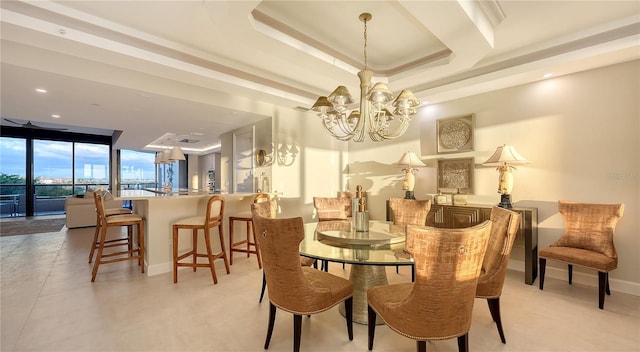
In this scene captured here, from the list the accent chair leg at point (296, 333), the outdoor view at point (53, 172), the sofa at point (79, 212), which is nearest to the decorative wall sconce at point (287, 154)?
the accent chair leg at point (296, 333)

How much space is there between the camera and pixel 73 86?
3.15m

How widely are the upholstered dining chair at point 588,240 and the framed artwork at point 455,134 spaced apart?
1329 millimetres

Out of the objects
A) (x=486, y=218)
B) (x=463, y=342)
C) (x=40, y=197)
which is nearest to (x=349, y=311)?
(x=463, y=342)

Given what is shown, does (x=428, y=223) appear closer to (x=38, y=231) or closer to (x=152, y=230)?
(x=152, y=230)

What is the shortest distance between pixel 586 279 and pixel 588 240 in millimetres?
584

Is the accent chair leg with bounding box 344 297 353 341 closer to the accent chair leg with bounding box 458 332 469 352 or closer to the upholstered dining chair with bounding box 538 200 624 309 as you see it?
the accent chair leg with bounding box 458 332 469 352

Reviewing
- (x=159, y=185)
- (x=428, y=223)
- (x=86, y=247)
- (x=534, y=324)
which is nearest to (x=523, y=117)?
(x=428, y=223)

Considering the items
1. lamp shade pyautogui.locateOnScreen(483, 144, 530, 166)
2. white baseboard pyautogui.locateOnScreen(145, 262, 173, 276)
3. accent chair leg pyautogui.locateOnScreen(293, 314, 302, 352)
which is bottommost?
white baseboard pyautogui.locateOnScreen(145, 262, 173, 276)

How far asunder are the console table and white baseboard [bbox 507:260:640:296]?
24 centimetres

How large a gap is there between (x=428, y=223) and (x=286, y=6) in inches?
127

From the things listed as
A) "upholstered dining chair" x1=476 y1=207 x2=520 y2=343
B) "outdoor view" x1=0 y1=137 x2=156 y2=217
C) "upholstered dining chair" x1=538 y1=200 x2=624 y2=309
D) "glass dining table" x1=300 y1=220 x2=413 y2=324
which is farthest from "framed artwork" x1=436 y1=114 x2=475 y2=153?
"outdoor view" x1=0 y1=137 x2=156 y2=217

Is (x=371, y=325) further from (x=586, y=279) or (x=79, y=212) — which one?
(x=79, y=212)

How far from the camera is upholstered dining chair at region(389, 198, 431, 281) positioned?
9.94ft

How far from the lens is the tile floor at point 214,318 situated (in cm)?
193
